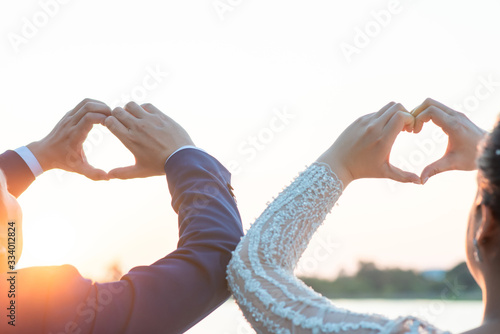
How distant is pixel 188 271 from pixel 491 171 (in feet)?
1.85

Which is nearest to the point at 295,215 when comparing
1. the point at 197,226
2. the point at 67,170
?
the point at 197,226

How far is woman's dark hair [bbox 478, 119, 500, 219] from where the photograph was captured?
0.87 m

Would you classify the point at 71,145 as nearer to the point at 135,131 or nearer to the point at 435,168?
the point at 135,131

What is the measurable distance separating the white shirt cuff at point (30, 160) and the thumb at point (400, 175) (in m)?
0.94

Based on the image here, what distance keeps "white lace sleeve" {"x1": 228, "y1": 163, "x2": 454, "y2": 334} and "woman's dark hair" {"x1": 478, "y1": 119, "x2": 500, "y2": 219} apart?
0.20 metres

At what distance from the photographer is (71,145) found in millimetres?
1648

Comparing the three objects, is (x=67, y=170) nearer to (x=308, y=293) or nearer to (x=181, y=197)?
(x=181, y=197)

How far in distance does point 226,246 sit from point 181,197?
0.52 ft

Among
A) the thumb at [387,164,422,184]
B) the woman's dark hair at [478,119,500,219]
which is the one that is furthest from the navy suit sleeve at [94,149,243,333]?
the woman's dark hair at [478,119,500,219]

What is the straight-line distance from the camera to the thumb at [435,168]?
4.17 feet

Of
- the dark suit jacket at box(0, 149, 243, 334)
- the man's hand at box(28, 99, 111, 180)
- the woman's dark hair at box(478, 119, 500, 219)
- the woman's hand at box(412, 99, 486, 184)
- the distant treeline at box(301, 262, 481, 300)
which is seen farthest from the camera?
the distant treeline at box(301, 262, 481, 300)

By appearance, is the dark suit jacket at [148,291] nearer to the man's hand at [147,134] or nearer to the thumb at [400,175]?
the man's hand at [147,134]

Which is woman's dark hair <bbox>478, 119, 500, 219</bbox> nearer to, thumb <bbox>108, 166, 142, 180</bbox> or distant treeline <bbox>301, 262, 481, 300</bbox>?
thumb <bbox>108, 166, 142, 180</bbox>

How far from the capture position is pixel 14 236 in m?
1.28
